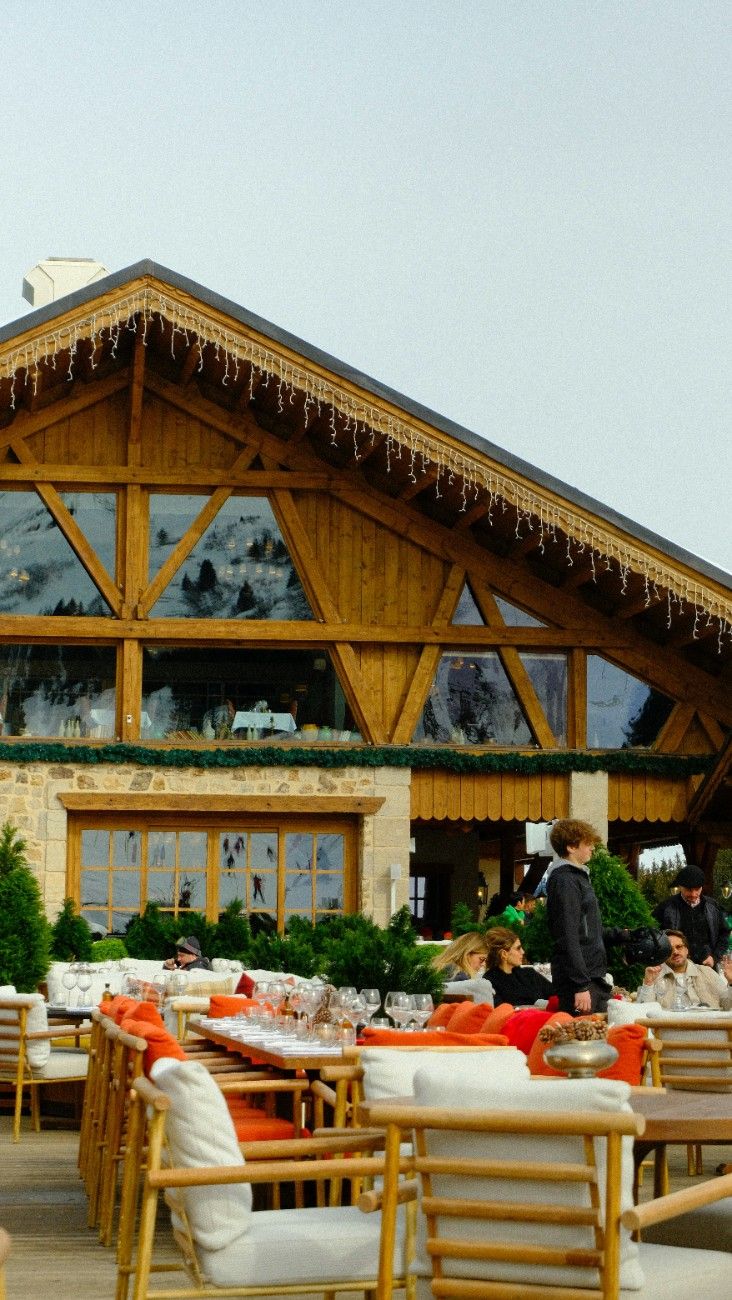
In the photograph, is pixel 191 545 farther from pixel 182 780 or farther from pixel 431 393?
pixel 431 393

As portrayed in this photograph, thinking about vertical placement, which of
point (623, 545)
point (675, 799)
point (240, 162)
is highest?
point (240, 162)

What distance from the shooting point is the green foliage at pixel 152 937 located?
49.2 feet

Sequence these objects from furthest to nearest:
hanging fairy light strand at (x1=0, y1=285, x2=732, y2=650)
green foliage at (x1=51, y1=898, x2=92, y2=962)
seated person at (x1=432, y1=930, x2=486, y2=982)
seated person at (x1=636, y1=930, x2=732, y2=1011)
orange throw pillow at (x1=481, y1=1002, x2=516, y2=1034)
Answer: hanging fairy light strand at (x1=0, y1=285, x2=732, y2=650)
green foliage at (x1=51, y1=898, x2=92, y2=962)
seated person at (x1=432, y1=930, x2=486, y2=982)
seated person at (x1=636, y1=930, x2=732, y2=1011)
orange throw pillow at (x1=481, y1=1002, x2=516, y2=1034)

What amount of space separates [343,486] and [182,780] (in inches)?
127

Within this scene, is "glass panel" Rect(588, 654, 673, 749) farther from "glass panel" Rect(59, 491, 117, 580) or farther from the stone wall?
"glass panel" Rect(59, 491, 117, 580)

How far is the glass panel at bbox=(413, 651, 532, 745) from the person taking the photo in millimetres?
16500

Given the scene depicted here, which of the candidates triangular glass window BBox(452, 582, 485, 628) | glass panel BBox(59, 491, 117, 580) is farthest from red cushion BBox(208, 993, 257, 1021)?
triangular glass window BBox(452, 582, 485, 628)

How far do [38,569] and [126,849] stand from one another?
2759mm

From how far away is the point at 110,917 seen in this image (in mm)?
16031

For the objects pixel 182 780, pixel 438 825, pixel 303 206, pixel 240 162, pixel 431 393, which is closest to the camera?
pixel 182 780

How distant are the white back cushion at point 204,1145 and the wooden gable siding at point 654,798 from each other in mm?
13176

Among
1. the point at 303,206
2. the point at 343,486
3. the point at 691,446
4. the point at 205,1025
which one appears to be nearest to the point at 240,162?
the point at 303,206

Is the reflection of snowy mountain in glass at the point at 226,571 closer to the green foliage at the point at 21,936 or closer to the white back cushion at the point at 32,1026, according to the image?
the green foliage at the point at 21,936

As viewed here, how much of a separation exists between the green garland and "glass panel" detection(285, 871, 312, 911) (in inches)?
45.2
